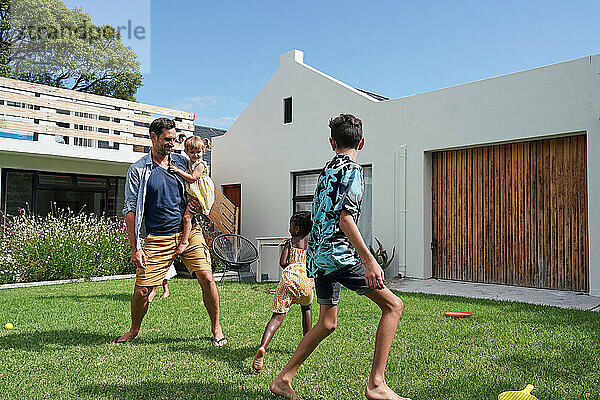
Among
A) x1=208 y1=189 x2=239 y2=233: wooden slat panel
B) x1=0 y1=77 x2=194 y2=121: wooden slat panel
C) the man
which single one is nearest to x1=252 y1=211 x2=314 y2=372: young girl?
the man

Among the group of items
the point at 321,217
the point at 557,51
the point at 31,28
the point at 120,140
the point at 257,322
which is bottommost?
the point at 257,322

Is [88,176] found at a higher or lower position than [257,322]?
higher

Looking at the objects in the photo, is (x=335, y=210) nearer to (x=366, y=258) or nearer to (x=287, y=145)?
(x=366, y=258)

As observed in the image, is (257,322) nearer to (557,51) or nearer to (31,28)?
(557,51)

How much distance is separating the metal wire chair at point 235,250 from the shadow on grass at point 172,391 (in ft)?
20.4

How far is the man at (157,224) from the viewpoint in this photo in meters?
4.34

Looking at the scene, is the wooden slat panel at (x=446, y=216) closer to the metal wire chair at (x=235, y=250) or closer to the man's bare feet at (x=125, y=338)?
the metal wire chair at (x=235, y=250)

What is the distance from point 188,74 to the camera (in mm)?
19484

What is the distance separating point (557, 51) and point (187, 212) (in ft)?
26.2

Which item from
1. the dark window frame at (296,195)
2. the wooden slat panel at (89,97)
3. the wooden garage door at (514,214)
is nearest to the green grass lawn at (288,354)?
the wooden garage door at (514,214)

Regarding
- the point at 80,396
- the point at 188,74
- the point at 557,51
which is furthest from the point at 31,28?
the point at 80,396

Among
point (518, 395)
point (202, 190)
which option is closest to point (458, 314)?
point (518, 395)

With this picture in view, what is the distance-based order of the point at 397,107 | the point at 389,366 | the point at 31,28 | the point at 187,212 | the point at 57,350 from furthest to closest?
1. the point at 31,28
2. the point at 397,107
3. the point at 187,212
4. the point at 57,350
5. the point at 389,366

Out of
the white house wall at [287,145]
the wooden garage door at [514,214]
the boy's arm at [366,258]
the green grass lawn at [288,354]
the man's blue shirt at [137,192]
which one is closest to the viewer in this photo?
the boy's arm at [366,258]
